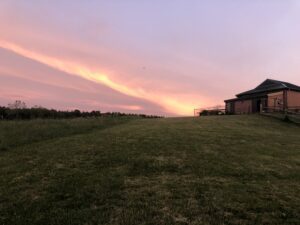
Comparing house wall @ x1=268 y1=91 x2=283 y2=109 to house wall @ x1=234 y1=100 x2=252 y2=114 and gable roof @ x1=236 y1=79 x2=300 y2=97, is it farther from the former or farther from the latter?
house wall @ x1=234 y1=100 x2=252 y2=114

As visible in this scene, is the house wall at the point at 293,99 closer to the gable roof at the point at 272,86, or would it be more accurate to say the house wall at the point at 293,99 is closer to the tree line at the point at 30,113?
the gable roof at the point at 272,86

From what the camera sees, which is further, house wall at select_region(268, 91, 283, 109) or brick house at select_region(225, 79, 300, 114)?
house wall at select_region(268, 91, 283, 109)

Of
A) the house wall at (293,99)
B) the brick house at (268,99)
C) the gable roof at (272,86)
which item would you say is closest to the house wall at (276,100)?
the brick house at (268,99)

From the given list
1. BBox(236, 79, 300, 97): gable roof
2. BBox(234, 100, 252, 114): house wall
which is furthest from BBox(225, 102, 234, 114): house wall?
BBox(236, 79, 300, 97): gable roof

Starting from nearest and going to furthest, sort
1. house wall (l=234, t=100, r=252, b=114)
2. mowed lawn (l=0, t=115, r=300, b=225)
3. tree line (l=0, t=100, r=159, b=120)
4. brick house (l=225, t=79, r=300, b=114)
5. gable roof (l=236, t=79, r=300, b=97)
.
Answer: mowed lawn (l=0, t=115, r=300, b=225), tree line (l=0, t=100, r=159, b=120), brick house (l=225, t=79, r=300, b=114), gable roof (l=236, t=79, r=300, b=97), house wall (l=234, t=100, r=252, b=114)

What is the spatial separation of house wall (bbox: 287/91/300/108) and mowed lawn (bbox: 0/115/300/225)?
93.1ft

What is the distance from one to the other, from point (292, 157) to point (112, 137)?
1197 centimetres

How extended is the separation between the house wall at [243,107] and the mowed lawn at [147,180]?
32.2 m

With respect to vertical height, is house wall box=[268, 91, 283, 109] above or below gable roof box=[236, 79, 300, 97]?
below

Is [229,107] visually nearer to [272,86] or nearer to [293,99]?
[272,86]

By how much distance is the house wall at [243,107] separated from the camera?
54812mm

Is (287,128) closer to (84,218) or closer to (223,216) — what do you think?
(223,216)

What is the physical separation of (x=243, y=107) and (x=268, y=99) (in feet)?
19.9

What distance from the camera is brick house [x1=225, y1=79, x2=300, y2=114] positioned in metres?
49.0
